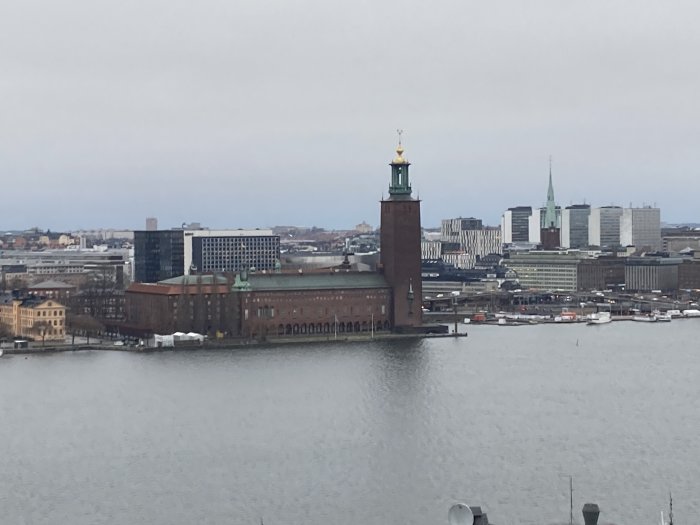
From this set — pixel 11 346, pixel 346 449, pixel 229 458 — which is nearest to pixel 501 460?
pixel 346 449

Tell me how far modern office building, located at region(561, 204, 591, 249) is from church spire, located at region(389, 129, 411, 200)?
54897 mm

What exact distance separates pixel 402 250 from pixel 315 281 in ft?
8.12

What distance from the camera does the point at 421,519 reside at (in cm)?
1694

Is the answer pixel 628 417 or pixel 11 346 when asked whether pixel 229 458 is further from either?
pixel 11 346

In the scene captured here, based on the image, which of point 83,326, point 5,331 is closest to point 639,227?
point 83,326

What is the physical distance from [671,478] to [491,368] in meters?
13.2

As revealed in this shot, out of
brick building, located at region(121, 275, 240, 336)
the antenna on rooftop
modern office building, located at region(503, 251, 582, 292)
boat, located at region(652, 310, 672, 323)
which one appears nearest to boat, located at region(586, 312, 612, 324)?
boat, located at region(652, 310, 672, 323)

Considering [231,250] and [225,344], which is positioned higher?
[231,250]

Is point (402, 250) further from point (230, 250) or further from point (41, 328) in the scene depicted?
point (230, 250)

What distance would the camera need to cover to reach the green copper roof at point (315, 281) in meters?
42.4

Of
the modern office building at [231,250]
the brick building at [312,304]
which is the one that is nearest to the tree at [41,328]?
the brick building at [312,304]

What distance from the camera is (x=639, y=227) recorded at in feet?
324

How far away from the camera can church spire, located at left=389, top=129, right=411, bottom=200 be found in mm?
43469

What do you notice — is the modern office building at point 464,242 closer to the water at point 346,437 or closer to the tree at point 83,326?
the tree at point 83,326
